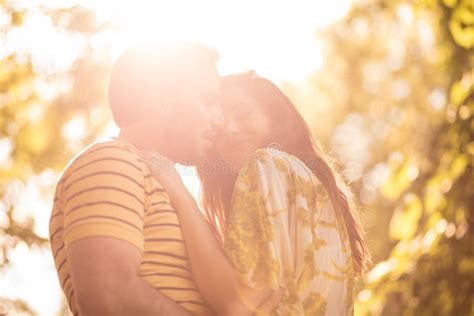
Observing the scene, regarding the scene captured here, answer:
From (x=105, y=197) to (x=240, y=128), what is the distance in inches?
65.6

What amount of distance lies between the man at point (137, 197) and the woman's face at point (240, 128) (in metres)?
0.87

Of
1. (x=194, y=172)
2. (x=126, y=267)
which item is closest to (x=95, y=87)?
(x=194, y=172)

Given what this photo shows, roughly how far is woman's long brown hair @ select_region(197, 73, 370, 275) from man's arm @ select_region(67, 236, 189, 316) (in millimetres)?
927

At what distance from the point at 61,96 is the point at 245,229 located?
5.01 metres

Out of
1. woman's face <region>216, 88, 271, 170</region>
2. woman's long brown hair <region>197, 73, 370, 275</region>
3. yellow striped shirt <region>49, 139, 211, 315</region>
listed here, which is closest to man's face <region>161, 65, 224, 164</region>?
yellow striped shirt <region>49, 139, 211, 315</region>

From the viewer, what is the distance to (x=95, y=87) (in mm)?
7793

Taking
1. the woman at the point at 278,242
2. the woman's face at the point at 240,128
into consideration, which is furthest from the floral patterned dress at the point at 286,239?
the woman's face at the point at 240,128

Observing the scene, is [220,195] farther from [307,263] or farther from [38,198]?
[38,198]

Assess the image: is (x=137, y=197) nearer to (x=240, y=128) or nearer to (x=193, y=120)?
(x=193, y=120)

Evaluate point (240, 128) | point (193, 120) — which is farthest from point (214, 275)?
point (240, 128)

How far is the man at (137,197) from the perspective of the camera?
2490 millimetres

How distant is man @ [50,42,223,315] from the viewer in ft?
8.17

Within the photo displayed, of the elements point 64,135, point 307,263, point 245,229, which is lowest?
point 307,263

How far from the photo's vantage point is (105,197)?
2570 millimetres
